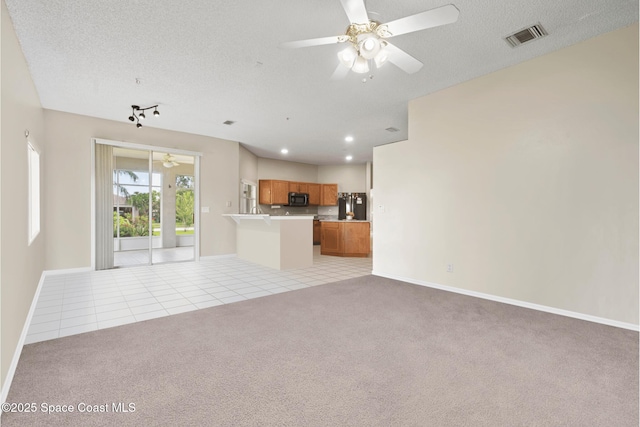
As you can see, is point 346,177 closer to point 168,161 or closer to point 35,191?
point 168,161

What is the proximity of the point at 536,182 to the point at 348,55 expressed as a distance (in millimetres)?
2731

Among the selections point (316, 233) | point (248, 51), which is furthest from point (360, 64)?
point (316, 233)

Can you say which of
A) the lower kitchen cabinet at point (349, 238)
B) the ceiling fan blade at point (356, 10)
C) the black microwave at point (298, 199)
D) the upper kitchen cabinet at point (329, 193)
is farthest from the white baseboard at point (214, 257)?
the ceiling fan blade at point (356, 10)

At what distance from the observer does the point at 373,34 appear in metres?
2.34

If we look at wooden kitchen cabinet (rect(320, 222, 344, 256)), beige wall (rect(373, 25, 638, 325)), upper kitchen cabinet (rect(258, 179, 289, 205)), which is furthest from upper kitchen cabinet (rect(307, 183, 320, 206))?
beige wall (rect(373, 25, 638, 325))

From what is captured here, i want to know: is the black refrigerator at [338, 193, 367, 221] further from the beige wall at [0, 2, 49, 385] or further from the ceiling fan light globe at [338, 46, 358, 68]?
the beige wall at [0, 2, 49, 385]

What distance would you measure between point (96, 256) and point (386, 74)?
613 cm

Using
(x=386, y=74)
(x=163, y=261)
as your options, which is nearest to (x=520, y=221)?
(x=386, y=74)

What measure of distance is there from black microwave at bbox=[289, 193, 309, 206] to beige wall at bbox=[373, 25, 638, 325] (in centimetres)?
545

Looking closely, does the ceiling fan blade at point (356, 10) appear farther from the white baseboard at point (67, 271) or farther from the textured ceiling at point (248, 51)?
the white baseboard at point (67, 271)

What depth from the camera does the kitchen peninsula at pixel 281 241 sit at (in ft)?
18.9

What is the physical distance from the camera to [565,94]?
3.26m

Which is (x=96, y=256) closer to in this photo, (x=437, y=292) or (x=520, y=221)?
(x=437, y=292)

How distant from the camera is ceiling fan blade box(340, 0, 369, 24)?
6.70 feet
